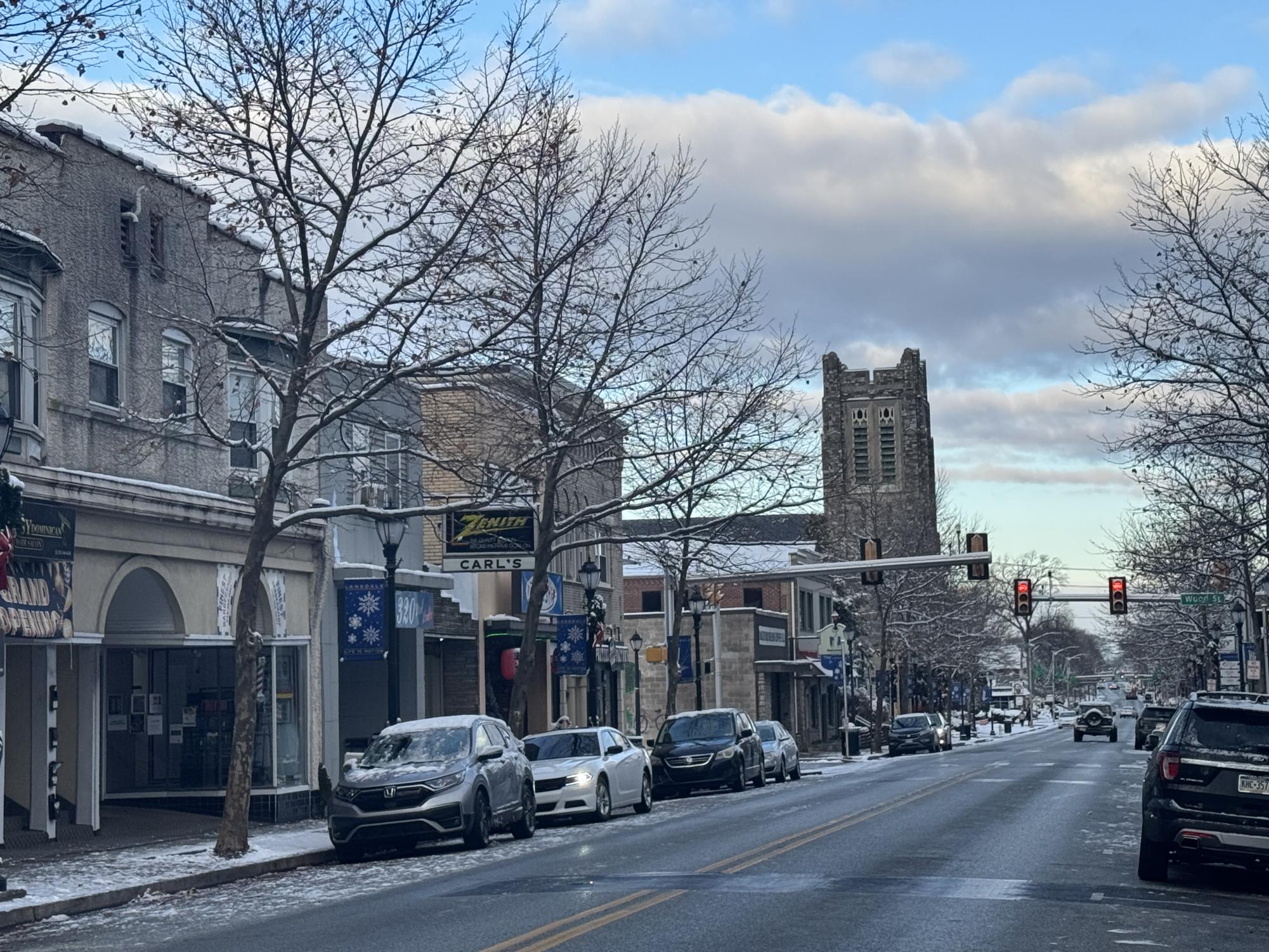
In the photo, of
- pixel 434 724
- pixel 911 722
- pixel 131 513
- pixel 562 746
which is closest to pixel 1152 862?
pixel 434 724

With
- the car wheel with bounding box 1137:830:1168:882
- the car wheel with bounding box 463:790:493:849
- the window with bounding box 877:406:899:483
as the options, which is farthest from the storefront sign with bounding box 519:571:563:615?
the window with bounding box 877:406:899:483

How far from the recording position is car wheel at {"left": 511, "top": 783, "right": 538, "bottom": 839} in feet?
75.4

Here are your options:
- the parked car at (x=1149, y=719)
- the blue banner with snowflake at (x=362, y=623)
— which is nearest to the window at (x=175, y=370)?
the blue banner with snowflake at (x=362, y=623)

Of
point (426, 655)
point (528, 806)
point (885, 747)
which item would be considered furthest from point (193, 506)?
point (885, 747)

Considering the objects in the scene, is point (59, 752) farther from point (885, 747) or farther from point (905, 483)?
point (905, 483)

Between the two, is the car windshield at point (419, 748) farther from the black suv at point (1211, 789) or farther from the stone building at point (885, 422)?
the stone building at point (885, 422)

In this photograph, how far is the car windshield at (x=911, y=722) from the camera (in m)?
64.5

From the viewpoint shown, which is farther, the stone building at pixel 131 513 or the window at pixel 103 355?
the window at pixel 103 355

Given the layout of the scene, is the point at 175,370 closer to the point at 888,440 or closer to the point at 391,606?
the point at 391,606

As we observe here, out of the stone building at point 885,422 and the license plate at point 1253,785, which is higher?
the stone building at point 885,422

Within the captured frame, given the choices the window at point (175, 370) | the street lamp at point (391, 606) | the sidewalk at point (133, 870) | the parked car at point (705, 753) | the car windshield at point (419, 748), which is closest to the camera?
the sidewalk at point (133, 870)

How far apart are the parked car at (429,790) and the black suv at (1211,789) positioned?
8.65 metres

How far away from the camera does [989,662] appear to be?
130125 mm

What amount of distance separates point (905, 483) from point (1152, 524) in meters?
83.0
